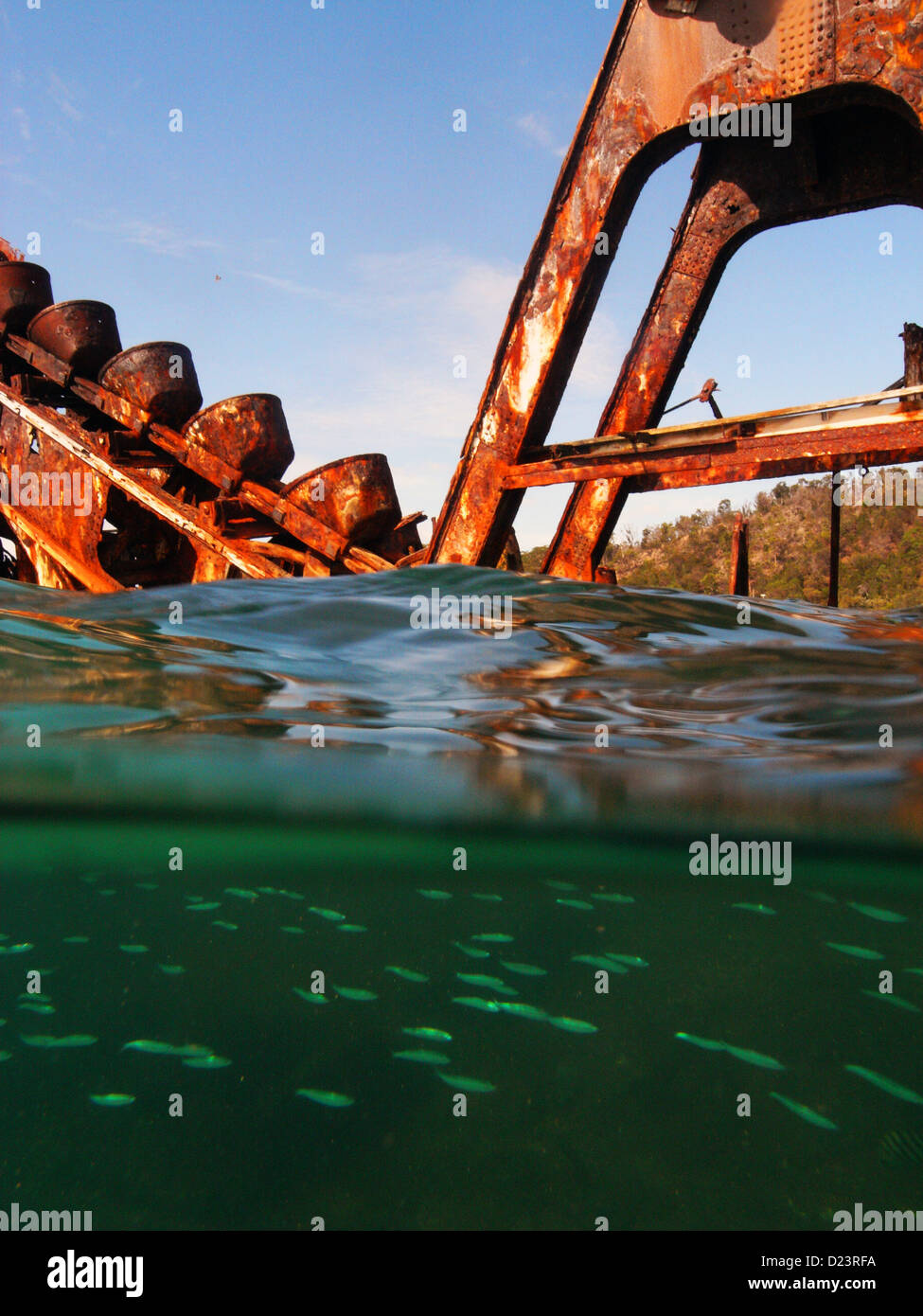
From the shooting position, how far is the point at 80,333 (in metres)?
11.3

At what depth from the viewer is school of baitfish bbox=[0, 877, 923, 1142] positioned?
2.69 m

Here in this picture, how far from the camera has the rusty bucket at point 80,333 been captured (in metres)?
11.3

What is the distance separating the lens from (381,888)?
14.4 feet

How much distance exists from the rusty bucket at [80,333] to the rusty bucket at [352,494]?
3786 mm

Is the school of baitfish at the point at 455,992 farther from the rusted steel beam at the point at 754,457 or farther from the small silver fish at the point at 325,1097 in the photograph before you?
the rusted steel beam at the point at 754,457

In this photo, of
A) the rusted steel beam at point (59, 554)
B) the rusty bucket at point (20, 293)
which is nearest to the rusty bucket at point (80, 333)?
the rusty bucket at point (20, 293)

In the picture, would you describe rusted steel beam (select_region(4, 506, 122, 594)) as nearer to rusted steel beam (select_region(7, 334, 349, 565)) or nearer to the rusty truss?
the rusty truss

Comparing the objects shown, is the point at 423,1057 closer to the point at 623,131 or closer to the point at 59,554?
the point at 623,131

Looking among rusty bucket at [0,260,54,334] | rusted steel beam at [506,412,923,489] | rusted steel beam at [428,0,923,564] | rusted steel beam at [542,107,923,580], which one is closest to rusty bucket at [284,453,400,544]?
rusted steel beam at [428,0,923,564]

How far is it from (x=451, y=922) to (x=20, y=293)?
1103cm

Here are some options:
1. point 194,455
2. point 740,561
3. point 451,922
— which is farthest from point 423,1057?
point 194,455

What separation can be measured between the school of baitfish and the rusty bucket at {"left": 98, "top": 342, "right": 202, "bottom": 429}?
7.48 metres
